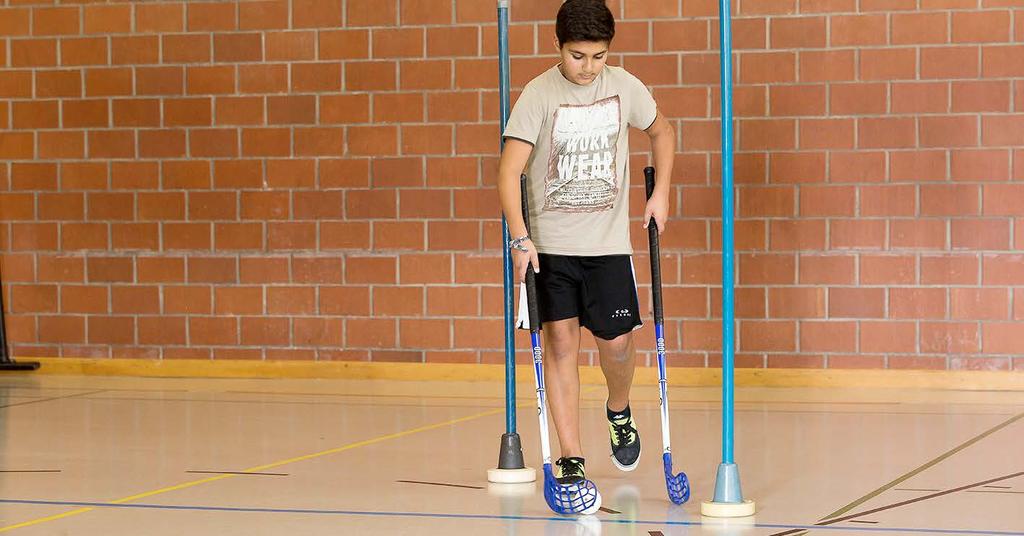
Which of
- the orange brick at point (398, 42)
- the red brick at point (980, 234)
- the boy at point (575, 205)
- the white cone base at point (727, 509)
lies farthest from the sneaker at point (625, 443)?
the orange brick at point (398, 42)

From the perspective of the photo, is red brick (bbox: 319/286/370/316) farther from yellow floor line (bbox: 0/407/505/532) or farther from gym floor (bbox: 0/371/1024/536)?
yellow floor line (bbox: 0/407/505/532)

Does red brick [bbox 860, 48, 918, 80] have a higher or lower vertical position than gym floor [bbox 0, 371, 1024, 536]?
higher

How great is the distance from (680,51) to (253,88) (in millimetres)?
2411

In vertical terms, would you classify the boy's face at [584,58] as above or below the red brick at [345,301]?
above

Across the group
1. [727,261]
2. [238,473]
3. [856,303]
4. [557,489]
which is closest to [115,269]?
[238,473]

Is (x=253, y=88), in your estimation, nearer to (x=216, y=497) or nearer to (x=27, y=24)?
(x=27, y=24)

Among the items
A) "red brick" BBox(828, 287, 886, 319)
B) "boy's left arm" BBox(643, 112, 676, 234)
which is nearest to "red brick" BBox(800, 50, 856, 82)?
"red brick" BBox(828, 287, 886, 319)

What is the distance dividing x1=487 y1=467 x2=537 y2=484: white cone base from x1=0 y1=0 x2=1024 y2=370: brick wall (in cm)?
325

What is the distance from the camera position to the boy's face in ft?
12.3

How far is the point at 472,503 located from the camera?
152 inches

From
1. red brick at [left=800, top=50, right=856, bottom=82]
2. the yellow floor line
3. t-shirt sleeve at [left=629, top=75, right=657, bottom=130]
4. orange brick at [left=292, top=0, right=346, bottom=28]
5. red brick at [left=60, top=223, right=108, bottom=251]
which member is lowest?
the yellow floor line

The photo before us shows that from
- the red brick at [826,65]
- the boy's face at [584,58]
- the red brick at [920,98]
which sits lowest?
the boy's face at [584,58]

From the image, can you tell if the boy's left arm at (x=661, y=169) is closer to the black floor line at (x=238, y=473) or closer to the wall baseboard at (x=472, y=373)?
the black floor line at (x=238, y=473)

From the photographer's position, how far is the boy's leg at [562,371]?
4023 mm
